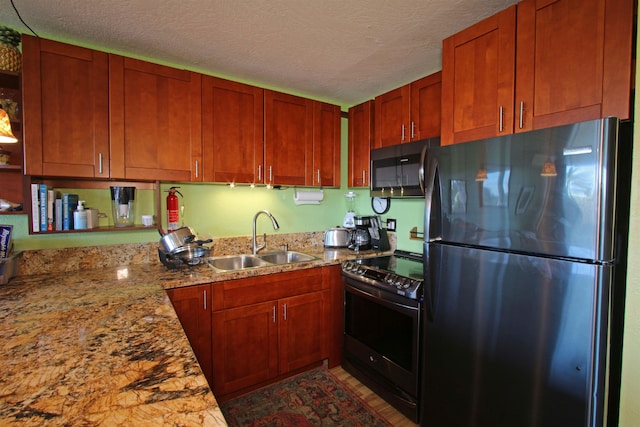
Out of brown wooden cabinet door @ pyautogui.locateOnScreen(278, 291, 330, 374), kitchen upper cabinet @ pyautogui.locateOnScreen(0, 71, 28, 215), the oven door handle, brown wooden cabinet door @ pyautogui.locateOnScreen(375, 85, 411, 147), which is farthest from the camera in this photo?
brown wooden cabinet door @ pyautogui.locateOnScreen(375, 85, 411, 147)

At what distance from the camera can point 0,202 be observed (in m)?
1.71

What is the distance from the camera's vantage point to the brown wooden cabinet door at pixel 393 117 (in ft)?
7.50

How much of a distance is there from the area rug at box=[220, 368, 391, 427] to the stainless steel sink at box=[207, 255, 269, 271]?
89 centimetres

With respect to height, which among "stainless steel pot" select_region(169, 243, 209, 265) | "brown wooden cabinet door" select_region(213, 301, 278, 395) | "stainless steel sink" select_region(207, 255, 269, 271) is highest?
"stainless steel pot" select_region(169, 243, 209, 265)

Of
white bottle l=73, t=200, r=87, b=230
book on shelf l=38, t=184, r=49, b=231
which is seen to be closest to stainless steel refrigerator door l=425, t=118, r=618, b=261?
white bottle l=73, t=200, r=87, b=230

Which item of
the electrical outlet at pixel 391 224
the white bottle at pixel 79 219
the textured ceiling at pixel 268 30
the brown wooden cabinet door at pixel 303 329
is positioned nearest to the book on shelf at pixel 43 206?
the white bottle at pixel 79 219

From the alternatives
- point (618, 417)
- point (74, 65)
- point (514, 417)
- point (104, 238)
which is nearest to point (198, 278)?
point (104, 238)

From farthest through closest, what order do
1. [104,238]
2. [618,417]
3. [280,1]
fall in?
[104,238], [280,1], [618,417]

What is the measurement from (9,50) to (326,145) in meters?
2.05

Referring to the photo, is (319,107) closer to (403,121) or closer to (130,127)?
(403,121)

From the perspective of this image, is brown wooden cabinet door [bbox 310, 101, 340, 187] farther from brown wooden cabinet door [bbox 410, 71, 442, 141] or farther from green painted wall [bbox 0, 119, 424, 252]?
brown wooden cabinet door [bbox 410, 71, 442, 141]

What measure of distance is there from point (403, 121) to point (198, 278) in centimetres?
178

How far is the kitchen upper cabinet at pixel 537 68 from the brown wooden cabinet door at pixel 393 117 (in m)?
0.52

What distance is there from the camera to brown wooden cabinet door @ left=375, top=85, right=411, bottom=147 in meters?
2.29
